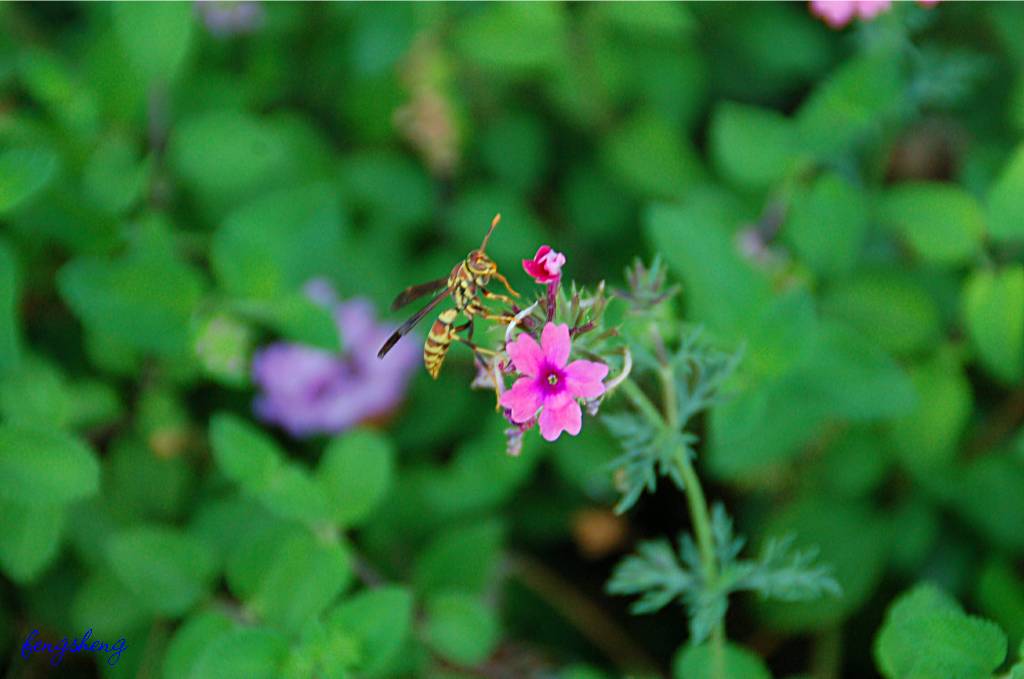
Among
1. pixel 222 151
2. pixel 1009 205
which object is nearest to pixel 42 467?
pixel 222 151

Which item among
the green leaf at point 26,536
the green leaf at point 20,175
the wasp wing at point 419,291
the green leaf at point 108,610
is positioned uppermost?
the green leaf at point 20,175

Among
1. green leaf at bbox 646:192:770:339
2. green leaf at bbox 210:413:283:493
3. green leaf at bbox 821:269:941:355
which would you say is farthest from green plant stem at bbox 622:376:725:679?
green leaf at bbox 821:269:941:355

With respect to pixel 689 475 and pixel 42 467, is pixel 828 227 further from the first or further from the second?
pixel 42 467

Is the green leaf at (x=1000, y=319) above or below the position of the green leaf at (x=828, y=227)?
below

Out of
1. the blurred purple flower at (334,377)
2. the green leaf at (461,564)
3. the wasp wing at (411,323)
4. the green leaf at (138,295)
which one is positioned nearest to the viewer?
the wasp wing at (411,323)

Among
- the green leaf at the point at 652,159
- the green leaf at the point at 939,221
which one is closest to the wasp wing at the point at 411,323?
the green leaf at the point at 939,221
